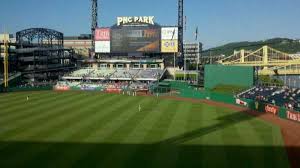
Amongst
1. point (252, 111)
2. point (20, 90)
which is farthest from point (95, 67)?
point (252, 111)

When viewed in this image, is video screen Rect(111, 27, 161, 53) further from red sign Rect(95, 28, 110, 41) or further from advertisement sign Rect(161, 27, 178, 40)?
red sign Rect(95, 28, 110, 41)

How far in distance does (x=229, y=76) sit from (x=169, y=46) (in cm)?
2515

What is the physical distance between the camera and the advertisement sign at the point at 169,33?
8656 cm

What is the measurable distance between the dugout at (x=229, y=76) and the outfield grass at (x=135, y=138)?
16320 mm

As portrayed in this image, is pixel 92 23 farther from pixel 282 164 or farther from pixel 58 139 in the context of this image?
pixel 282 164

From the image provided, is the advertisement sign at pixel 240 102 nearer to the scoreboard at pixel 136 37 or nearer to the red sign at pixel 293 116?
the red sign at pixel 293 116

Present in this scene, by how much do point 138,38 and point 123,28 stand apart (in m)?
4.18

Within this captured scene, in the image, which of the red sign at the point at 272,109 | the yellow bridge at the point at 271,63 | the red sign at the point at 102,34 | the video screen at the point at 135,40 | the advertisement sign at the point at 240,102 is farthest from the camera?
the red sign at the point at 102,34

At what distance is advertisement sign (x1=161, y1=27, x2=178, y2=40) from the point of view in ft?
284

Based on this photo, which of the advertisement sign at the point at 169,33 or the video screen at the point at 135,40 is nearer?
the advertisement sign at the point at 169,33

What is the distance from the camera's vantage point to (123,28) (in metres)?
88.9

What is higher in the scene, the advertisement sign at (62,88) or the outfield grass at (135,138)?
the advertisement sign at (62,88)

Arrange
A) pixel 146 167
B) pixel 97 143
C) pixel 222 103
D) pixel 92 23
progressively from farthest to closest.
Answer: pixel 92 23, pixel 222 103, pixel 97 143, pixel 146 167

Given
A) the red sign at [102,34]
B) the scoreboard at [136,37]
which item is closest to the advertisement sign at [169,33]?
the scoreboard at [136,37]
